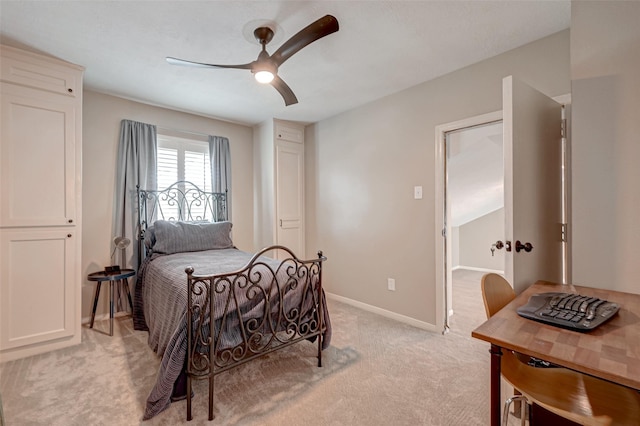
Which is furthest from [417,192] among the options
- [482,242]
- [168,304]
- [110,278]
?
[482,242]

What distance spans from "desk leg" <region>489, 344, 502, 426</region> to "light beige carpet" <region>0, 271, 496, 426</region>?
67 centimetres

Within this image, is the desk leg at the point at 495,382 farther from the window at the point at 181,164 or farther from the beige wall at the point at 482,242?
the beige wall at the point at 482,242

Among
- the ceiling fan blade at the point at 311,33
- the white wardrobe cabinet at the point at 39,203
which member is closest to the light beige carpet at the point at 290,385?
the white wardrobe cabinet at the point at 39,203

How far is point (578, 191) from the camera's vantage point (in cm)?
172

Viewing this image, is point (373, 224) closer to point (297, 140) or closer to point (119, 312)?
point (297, 140)

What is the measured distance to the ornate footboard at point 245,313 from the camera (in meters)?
1.72

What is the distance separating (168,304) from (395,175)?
8.12ft

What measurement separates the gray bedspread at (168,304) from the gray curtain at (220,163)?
41.5 inches

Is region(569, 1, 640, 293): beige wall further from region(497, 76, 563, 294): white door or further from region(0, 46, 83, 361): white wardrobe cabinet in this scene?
region(0, 46, 83, 361): white wardrobe cabinet

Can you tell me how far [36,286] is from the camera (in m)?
2.41

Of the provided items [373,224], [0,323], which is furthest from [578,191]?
[0,323]

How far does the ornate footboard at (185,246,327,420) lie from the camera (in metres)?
1.72

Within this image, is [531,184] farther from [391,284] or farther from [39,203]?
[39,203]

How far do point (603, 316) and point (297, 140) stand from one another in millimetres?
Result: 3771
